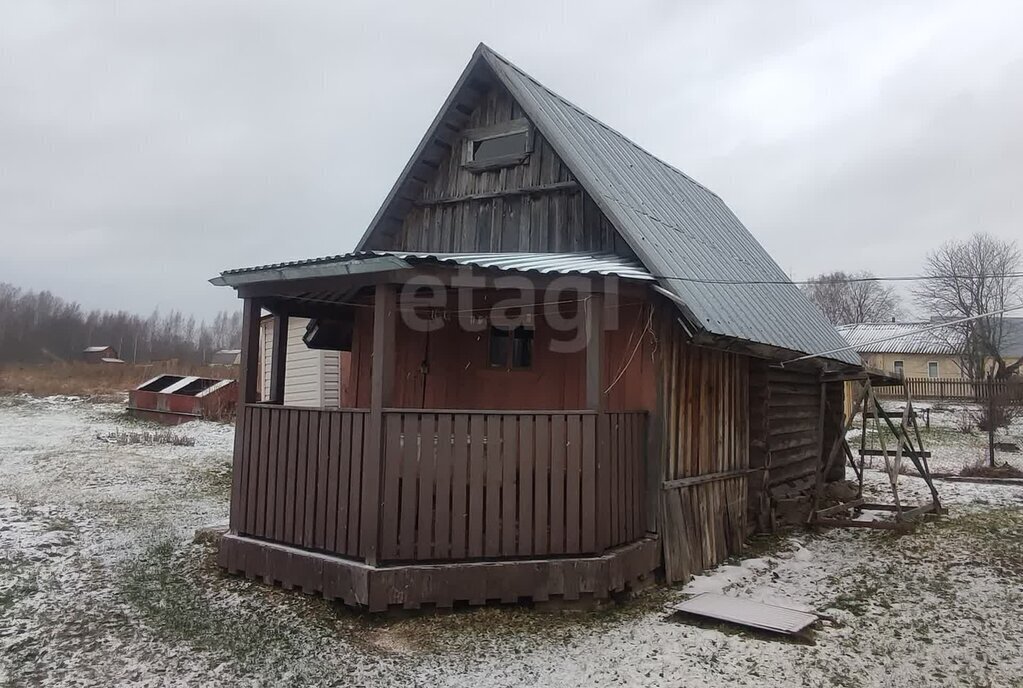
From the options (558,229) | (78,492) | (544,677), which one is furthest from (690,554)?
(78,492)

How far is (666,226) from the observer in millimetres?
9500

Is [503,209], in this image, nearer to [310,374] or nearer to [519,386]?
[519,386]

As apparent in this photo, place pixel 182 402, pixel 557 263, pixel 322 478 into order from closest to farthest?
1. pixel 322 478
2. pixel 557 263
3. pixel 182 402

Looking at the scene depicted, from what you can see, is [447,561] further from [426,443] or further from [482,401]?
[482,401]

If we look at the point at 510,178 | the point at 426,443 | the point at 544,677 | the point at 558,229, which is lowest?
the point at 544,677

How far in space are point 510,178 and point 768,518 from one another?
5.63m

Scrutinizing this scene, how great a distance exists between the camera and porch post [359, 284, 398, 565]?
607cm

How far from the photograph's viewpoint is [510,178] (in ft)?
30.8

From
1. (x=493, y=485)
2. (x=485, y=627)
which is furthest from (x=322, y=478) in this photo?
(x=485, y=627)

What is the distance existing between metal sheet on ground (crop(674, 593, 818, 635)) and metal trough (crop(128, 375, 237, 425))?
1758 centimetres

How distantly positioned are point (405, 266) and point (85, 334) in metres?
71.9

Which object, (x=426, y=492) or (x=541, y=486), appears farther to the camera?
(x=541, y=486)

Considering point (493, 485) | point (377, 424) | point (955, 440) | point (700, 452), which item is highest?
point (377, 424)

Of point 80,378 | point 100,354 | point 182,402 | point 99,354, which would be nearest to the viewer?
point 182,402
